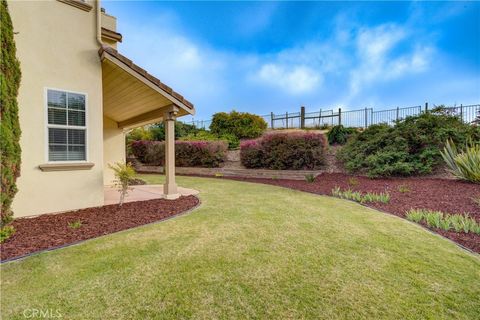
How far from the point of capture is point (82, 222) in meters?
4.98

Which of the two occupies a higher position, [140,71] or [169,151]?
[140,71]

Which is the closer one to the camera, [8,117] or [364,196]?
[8,117]

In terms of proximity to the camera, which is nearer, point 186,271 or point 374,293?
point 374,293

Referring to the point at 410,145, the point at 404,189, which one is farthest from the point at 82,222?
the point at 410,145

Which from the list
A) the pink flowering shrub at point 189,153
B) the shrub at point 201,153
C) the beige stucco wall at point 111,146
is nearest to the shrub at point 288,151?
the shrub at point 201,153

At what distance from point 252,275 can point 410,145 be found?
10613 millimetres

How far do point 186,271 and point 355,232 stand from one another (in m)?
3.36

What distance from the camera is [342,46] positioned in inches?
583

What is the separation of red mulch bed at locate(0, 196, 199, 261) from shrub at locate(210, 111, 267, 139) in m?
13.7

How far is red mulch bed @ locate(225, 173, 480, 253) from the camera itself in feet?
17.6

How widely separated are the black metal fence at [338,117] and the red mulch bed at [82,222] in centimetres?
1556

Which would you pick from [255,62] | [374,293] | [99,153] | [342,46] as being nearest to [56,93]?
[99,153]

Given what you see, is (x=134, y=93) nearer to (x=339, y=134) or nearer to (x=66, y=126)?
(x=66, y=126)

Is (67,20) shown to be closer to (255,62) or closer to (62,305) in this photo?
(62,305)
